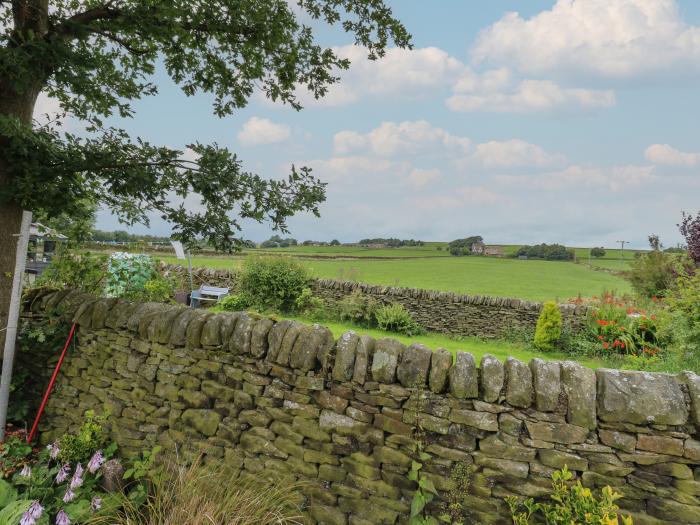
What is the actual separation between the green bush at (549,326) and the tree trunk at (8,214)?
10.5 meters

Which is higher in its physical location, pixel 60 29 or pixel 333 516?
pixel 60 29

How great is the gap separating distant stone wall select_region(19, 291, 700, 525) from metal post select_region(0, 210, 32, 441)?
106cm

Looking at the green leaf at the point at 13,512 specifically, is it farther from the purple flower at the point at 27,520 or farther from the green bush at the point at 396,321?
the green bush at the point at 396,321

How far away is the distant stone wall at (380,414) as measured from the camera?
8.85ft

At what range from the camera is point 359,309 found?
11.8 metres

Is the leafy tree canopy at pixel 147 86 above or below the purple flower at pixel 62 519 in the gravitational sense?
above

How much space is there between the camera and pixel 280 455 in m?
3.63

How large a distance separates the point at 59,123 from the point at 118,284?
2.40m

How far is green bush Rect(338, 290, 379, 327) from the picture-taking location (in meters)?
11.8

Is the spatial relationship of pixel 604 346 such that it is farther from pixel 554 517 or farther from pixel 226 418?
pixel 226 418

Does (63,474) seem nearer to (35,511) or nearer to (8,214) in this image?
(35,511)

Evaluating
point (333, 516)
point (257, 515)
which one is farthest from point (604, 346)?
point (257, 515)

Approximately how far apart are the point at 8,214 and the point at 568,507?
6.36 meters

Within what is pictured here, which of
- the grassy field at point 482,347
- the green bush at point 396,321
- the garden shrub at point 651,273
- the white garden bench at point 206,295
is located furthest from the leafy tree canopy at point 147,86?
the garden shrub at point 651,273
